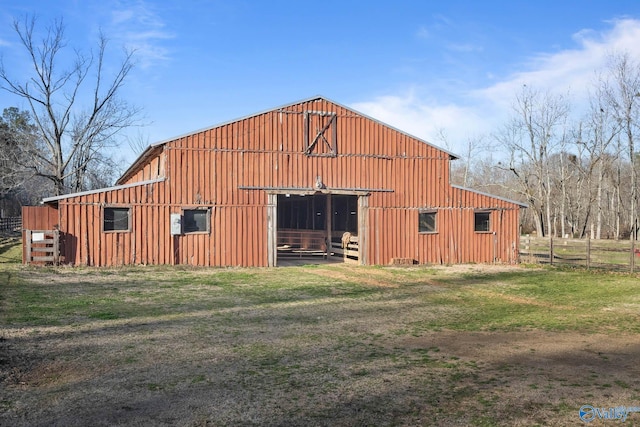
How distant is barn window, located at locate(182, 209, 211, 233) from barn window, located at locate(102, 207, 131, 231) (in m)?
2.02

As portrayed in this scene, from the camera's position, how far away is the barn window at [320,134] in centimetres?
2234

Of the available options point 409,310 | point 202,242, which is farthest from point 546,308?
point 202,242

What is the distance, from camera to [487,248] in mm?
24453

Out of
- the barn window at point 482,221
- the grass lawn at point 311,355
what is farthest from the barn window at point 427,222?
the grass lawn at point 311,355

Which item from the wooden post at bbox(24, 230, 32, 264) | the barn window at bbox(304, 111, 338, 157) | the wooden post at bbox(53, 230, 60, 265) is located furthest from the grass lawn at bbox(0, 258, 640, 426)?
the barn window at bbox(304, 111, 338, 157)

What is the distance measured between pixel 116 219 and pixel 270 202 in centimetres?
579

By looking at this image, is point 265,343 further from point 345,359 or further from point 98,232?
point 98,232

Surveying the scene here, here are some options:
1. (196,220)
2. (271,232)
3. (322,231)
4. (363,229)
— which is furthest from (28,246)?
(322,231)

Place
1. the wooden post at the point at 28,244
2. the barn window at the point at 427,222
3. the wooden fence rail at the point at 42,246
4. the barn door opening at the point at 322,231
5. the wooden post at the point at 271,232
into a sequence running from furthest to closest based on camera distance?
1. the barn door opening at the point at 322,231
2. the barn window at the point at 427,222
3. the wooden post at the point at 271,232
4. the wooden post at the point at 28,244
5. the wooden fence rail at the point at 42,246

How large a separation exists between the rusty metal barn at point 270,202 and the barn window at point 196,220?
0.04 m

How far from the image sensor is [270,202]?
21.9 meters

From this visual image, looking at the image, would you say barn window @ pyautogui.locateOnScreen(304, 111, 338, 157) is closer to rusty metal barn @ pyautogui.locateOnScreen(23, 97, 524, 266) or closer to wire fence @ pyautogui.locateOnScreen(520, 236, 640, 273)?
rusty metal barn @ pyautogui.locateOnScreen(23, 97, 524, 266)

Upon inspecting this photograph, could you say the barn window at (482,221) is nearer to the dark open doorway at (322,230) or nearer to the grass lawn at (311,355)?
the dark open doorway at (322,230)

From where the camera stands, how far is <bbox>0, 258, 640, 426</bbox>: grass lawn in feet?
18.4
